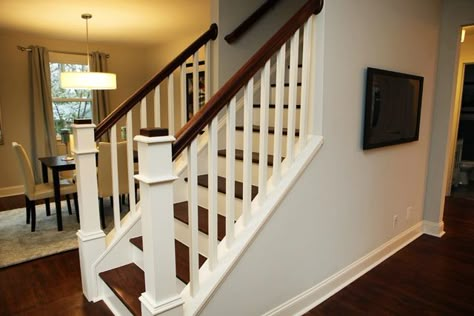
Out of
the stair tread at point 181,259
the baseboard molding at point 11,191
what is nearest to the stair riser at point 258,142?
the stair tread at point 181,259

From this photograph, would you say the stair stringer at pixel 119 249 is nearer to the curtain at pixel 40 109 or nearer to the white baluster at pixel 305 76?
the white baluster at pixel 305 76

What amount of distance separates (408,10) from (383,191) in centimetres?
150

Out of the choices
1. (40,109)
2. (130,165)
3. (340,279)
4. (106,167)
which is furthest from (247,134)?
(40,109)

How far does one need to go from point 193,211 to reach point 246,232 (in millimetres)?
391

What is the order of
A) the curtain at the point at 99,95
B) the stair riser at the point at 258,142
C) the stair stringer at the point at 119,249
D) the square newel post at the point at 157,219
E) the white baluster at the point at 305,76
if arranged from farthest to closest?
1. the curtain at the point at 99,95
2. the stair riser at the point at 258,142
3. the stair stringer at the point at 119,249
4. the white baluster at the point at 305,76
5. the square newel post at the point at 157,219

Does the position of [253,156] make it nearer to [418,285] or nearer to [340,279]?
[340,279]

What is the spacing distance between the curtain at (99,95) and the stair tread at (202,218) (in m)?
3.83

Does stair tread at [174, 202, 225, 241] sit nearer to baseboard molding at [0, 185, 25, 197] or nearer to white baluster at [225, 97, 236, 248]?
white baluster at [225, 97, 236, 248]

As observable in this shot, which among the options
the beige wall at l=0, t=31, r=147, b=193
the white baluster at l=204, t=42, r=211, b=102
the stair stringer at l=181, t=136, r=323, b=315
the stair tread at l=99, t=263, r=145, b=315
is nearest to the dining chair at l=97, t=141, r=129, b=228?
the white baluster at l=204, t=42, r=211, b=102

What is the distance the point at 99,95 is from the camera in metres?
5.78

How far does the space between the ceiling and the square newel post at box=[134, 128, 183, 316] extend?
2649mm

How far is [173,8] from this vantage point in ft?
12.3

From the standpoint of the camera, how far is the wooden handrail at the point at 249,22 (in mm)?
2744

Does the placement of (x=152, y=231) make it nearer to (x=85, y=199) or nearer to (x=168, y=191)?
(x=168, y=191)
